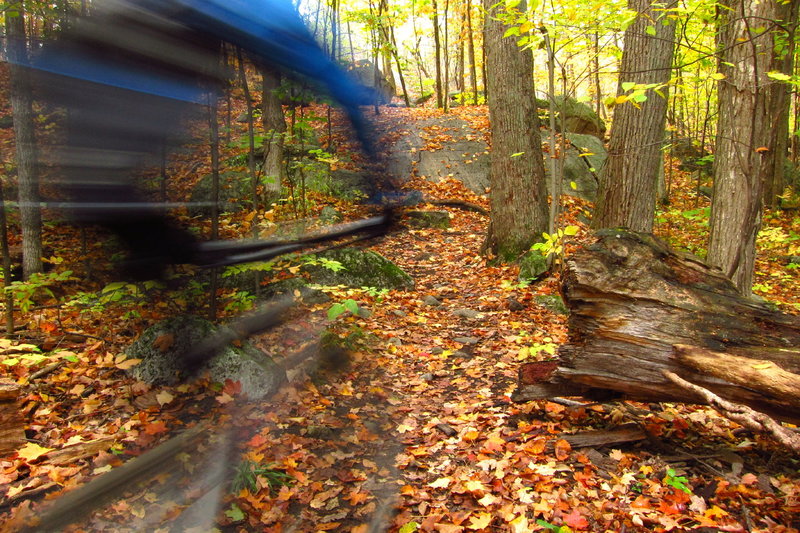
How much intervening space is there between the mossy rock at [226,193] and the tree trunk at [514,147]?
3.61 m

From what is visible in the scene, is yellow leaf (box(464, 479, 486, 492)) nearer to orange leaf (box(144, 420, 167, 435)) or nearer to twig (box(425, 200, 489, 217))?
orange leaf (box(144, 420, 167, 435))

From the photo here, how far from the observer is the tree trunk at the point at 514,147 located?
673 cm

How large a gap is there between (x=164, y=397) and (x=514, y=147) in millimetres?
5349

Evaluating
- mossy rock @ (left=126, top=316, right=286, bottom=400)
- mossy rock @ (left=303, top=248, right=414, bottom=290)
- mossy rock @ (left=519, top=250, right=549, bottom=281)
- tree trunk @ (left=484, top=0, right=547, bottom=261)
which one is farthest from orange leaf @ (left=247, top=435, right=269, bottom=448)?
tree trunk @ (left=484, top=0, right=547, bottom=261)

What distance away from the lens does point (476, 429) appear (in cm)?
347

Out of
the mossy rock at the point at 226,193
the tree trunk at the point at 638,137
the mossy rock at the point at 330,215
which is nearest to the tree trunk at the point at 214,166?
the mossy rock at the point at 226,193

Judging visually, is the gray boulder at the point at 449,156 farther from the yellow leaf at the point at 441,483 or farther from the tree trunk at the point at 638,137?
the yellow leaf at the point at 441,483

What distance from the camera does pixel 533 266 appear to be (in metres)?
6.43

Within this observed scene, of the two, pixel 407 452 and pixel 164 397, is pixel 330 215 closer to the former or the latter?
pixel 164 397

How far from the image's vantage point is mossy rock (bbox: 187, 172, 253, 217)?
3.56 m

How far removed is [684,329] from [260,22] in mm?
3205

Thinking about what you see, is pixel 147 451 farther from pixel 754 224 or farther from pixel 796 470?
pixel 754 224

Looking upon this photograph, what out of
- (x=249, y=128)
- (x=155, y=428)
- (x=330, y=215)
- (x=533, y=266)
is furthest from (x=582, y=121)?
(x=155, y=428)

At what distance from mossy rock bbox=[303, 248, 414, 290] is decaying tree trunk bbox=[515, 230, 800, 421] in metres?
2.97
